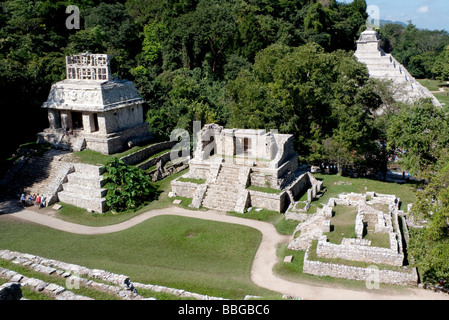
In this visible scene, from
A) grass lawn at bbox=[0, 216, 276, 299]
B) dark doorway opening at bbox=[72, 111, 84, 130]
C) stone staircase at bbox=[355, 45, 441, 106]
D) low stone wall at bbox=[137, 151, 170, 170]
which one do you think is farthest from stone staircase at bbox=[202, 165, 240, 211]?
stone staircase at bbox=[355, 45, 441, 106]

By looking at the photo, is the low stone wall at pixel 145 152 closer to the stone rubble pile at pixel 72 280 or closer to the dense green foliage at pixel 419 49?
the stone rubble pile at pixel 72 280

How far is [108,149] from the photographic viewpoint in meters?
25.1

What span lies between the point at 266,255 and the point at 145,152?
12.9 m

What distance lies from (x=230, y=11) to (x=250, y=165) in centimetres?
3436

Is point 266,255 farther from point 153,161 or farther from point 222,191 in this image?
point 153,161

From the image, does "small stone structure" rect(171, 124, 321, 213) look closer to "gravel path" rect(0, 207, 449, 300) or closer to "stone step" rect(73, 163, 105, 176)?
"gravel path" rect(0, 207, 449, 300)

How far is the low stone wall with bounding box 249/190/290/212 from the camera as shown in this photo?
68.6 feet

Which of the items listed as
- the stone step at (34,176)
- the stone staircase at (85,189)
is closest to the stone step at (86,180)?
the stone staircase at (85,189)

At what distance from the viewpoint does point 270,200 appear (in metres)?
21.1

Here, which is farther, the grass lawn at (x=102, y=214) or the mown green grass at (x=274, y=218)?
the grass lawn at (x=102, y=214)

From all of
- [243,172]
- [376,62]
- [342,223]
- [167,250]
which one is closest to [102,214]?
[167,250]

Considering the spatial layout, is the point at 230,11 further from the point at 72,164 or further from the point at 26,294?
the point at 26,294

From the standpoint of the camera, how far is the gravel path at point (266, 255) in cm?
1367

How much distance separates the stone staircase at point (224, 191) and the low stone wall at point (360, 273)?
688 centimetres
